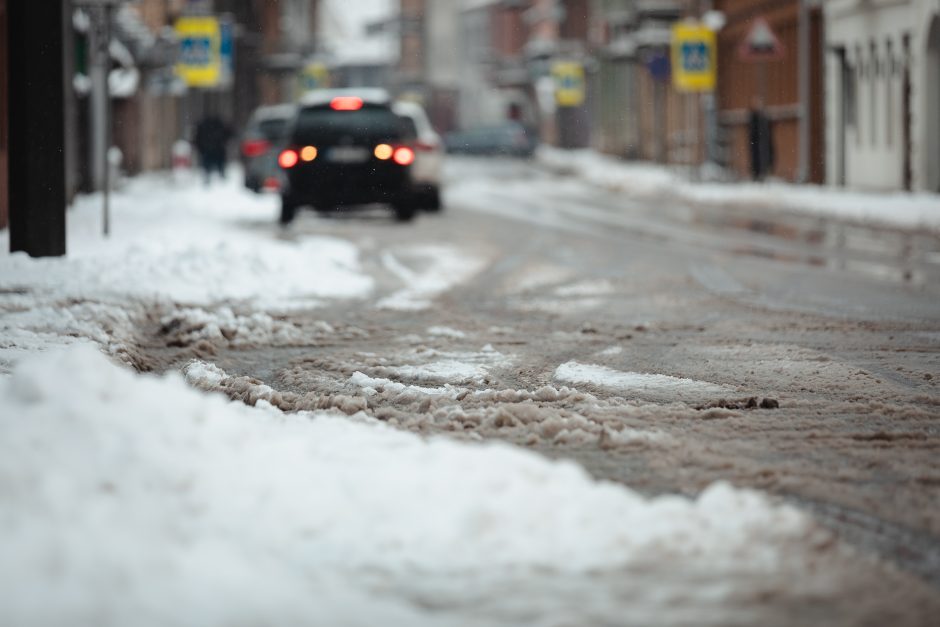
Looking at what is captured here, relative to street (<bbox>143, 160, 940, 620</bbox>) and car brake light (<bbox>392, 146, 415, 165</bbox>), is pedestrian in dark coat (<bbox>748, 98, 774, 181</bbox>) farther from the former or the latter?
street (<bbox>143, 160, 940, 620</bbox>)

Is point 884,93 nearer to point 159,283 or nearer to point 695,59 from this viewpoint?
point 695,59

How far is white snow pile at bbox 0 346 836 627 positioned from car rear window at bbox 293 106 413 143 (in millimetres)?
20910

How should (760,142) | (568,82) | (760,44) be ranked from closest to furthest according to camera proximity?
(760,44), (760,142), (568,82)

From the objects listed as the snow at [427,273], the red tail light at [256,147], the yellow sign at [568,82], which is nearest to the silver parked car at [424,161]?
the snow at [427,273]

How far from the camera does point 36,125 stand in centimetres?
1611

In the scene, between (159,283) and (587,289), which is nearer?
(159,283)

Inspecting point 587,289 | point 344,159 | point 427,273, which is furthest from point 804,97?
point 587,289

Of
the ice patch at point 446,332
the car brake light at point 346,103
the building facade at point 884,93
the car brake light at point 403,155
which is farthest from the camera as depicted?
the building facade at point 884,93

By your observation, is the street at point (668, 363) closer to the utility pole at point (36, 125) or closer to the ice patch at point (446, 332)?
the ice patch at point (446, 332)

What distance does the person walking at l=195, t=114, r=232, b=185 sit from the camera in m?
45.5

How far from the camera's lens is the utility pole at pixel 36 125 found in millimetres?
15953

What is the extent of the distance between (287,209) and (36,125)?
11.3 meters

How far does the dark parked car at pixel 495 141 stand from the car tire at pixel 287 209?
58.4 meters

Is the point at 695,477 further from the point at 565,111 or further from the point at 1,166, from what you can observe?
the point at 565,111
